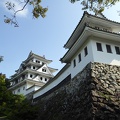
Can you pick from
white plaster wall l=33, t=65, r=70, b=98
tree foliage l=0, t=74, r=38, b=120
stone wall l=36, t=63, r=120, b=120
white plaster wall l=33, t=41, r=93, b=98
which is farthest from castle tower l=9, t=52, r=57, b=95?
stone wall l=36, t=63, r=120, b=120

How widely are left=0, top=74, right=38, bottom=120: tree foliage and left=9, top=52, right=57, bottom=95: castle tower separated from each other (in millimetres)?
4484

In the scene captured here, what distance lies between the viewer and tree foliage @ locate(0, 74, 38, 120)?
39.5 ft

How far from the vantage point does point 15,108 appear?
1524 cm

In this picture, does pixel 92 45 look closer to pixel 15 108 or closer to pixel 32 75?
pixel 15 108

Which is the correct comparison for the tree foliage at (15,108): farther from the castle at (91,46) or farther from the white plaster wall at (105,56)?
the white plaster wall at (105,56)

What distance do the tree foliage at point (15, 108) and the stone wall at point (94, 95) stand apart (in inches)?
94.9

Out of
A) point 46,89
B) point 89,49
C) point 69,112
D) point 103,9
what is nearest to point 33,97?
point 46,89

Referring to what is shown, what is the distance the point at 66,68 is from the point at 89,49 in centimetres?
423

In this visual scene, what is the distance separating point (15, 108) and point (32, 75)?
13.4m

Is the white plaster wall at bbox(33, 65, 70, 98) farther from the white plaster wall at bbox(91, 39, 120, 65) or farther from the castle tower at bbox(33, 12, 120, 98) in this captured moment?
the white plaster wall at bbox(91, 39, 120, 65)

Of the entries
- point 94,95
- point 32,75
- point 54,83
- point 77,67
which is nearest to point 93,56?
point 77,67

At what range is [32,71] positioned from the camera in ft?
92.4

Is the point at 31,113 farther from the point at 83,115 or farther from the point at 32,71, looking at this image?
the point at 32,71

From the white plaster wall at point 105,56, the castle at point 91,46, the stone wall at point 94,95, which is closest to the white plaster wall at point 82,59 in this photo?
the castle at point 91,46
